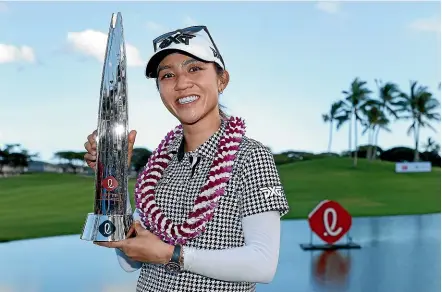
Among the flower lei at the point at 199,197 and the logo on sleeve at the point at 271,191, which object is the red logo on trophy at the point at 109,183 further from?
the logo on sleeve at the point at 271,191

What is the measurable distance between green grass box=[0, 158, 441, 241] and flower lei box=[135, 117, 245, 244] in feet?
34.2

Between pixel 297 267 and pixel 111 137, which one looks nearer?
pixel 111 137

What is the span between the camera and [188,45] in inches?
56.3

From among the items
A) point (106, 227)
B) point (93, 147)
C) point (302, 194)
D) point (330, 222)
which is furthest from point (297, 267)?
point (302, 194)

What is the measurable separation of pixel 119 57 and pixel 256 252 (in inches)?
23.3

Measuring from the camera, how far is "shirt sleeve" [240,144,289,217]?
1.36m

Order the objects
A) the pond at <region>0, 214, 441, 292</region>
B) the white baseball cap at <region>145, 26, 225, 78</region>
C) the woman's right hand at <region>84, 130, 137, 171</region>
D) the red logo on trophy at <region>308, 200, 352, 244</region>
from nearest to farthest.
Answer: the white baseball cap at <region>145, 26, 225, 78</region> < the woman's right hand at <region>84, 130, 137, 171</region> < the pond at <region>0, 214, 441, 292</region> < the red logo on trophy at <region>308, 200, 352, 244</region>

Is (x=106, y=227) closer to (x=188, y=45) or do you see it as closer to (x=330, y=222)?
(x=188, y=45)

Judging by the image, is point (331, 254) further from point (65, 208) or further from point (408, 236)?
point (65, 208)

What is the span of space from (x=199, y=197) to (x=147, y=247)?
0.18 meters

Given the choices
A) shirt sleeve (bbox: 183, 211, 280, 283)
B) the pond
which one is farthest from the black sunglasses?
the pond

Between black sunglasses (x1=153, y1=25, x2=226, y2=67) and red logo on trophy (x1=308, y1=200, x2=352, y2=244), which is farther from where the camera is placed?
red logo on trophy (x1=308, y1=200, x2=352, y2=244)

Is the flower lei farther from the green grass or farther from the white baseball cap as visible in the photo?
the green grass

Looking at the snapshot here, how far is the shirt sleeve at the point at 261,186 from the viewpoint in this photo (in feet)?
4.45
